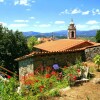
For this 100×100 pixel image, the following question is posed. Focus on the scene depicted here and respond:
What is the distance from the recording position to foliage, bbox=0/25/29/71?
34.0 meters

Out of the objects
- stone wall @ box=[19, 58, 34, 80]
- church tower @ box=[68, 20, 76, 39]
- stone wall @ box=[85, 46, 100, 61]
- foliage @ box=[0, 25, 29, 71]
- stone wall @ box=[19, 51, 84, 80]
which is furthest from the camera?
church tower @ box=[68, 20, 76, 39]

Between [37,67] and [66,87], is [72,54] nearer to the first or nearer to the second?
[37,67]

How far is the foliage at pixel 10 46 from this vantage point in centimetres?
3397

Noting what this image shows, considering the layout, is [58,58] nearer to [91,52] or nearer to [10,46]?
[91,52]

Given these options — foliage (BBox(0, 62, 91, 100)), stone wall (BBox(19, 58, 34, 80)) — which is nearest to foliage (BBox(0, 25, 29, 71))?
stone wall (BBox(19, 58, 34, 80))

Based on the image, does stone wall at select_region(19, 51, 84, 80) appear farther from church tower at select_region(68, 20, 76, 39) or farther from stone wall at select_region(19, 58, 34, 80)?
church tower at select_region(68, 20, 76, 39)

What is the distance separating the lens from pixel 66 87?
34.8 feet

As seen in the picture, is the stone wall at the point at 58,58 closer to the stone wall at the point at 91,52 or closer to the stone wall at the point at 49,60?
the stone wall at the point at 49,60

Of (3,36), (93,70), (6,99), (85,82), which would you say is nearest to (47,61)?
(93,70)

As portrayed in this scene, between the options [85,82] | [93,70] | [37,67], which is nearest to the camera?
[85,82]

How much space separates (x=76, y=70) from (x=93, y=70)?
1.98 m

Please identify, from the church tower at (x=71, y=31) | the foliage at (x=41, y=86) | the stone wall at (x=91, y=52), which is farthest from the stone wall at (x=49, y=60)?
the church tower at (x=71, y=31)

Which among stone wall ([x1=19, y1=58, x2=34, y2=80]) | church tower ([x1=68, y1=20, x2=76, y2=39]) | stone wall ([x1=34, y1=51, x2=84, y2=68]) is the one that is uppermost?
church tower ([x1=68, y1=20, x2=76, y2=39])

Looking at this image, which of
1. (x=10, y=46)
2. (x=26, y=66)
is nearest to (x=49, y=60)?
(x=26, y=66)
